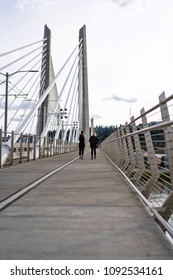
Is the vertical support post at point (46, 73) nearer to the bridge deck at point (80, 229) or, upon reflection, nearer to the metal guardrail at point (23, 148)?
the metal guardrail at point (23, 148)

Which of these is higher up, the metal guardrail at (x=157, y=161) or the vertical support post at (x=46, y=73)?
the vertical support post at (x=46, y=73)

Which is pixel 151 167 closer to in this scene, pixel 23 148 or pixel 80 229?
pixel 80 229

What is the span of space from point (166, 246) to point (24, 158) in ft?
53.8

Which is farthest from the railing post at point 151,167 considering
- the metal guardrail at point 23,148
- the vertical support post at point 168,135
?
the metal guardrail at point 23,148

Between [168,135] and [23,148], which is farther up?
[168,135]

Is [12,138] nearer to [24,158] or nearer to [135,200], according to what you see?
[24,158]

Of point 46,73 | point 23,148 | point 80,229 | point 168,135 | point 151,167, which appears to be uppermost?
point 46,73

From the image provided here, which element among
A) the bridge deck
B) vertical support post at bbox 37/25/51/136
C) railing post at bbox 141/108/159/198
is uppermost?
vertical support post at bbox 37/25/51/136

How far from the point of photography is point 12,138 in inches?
527

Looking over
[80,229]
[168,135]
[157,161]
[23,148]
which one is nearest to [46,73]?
[23,148]

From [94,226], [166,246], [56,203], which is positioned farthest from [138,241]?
[56,203]

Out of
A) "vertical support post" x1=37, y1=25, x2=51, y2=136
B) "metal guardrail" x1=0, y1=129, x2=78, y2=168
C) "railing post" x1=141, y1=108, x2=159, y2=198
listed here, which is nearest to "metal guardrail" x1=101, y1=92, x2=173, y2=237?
"railing post" x1=141, y1=108, x2=159, y2=198

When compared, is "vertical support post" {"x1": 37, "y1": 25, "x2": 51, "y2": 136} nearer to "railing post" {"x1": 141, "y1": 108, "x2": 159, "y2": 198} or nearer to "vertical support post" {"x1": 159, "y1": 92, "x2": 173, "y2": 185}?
"railing post" {"x1": 141, "y1": 108, "x2": 159, "y2": 198}

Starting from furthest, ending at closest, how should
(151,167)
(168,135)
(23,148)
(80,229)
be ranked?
1. (23,148)
2. (151,167)
3. (168,135)
4. (80,229)
